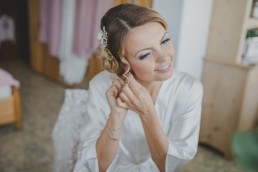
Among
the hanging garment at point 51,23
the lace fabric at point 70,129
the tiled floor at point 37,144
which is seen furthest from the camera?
the hanging garment at point 51,23

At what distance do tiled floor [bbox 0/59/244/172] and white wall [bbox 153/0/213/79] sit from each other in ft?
2.28

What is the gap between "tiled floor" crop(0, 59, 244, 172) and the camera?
213 cm

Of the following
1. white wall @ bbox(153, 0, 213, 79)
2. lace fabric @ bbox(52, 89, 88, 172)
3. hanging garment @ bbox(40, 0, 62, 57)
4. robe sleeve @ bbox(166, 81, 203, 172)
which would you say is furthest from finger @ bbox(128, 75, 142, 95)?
hanging garment @ bbox(40, 0, 62, 57)

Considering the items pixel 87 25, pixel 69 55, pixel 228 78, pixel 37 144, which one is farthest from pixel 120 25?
pixel 69 55

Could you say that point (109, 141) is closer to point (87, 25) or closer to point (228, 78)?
point (228, 78)

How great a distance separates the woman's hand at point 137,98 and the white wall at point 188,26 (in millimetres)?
1082

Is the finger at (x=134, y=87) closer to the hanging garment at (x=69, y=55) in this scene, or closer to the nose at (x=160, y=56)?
the nose at (x=160, y=56)

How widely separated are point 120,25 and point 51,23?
2.58 metres

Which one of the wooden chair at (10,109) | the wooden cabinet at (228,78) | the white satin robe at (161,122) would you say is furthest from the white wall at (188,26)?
the wooden chair at (10,109)

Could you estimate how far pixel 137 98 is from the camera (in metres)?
1.02

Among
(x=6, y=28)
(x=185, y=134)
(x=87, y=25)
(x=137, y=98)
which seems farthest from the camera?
(x=6, y=28)

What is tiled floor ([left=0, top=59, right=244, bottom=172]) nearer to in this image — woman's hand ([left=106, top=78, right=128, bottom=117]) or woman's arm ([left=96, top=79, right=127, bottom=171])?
woman's arm ([left=96, top=79, right=127, bottom=171])

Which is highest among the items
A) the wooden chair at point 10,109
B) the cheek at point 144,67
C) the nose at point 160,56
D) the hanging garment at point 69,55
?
the nose at point 160,56

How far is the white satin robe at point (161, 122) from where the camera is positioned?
1144 millimetres
